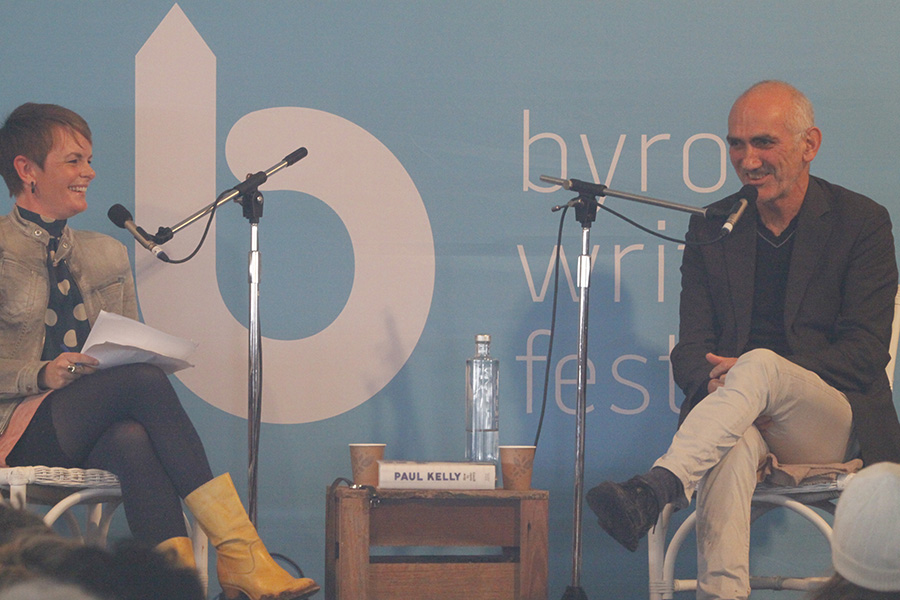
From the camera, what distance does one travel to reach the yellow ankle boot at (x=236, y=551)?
1.98 m

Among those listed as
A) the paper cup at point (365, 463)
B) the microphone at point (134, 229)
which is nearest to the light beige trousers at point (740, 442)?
the paper cup at point (365, 463)

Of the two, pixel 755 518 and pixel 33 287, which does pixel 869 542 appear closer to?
pixel 755 518

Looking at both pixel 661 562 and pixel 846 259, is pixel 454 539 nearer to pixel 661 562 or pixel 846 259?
pixel 661 562

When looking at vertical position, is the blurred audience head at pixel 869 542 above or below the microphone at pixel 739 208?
below

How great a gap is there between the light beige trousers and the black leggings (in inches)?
39.8

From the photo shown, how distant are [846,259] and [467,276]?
41.2 inches

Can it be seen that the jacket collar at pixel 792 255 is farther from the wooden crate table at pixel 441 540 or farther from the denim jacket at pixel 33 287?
the denim jacket at pixel 33 287

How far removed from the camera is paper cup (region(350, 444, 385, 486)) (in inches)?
87.6

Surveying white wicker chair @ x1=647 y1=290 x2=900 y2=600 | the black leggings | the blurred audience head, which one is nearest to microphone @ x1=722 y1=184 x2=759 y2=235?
white wicker chair @ x1=647 y1=290 x2=900 y2=600

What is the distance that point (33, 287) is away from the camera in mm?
2291

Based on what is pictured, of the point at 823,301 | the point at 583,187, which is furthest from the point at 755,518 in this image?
the point at 583,187

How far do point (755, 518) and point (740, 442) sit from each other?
319 mm

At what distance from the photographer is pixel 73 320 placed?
2367 mm

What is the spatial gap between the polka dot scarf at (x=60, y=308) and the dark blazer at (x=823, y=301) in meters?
1.48
